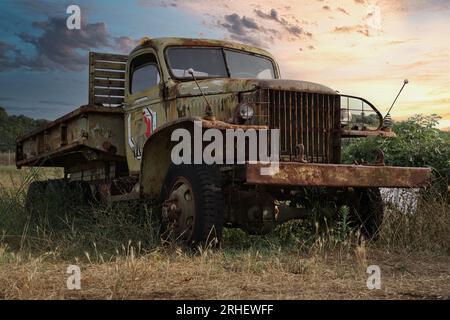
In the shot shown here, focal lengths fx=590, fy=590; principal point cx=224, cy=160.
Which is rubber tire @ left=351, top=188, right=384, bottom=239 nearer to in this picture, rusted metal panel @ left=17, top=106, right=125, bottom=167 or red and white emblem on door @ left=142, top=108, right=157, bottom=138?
red and white emblem on door @ left=142, top=108, right=157, bottom=138

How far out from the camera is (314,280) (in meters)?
4.54

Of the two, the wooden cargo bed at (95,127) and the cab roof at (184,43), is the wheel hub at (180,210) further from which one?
the wooden cargo bed at (95,127)

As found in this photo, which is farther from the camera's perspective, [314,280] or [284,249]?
[284,249]

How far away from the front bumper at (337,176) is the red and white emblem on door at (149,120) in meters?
2.15

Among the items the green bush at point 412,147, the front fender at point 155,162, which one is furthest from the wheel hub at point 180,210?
the green bush at point 412,147

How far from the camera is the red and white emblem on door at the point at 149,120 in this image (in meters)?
6.89

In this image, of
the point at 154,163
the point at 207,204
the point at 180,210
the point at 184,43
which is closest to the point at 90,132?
the point at 154,163

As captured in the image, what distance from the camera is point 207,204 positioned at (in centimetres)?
539

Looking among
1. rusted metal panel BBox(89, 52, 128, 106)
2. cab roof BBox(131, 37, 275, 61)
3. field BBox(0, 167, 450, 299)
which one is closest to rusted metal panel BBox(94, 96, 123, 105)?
rusted metal panel BBox(89, 52, 128, 106)

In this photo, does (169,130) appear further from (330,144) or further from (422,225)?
(422,225)

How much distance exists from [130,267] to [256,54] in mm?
3777

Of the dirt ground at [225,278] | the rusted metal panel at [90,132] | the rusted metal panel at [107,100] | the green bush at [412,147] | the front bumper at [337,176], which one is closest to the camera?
the dirt ground at [225,278]

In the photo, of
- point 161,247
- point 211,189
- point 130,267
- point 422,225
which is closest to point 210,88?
point 211,189
